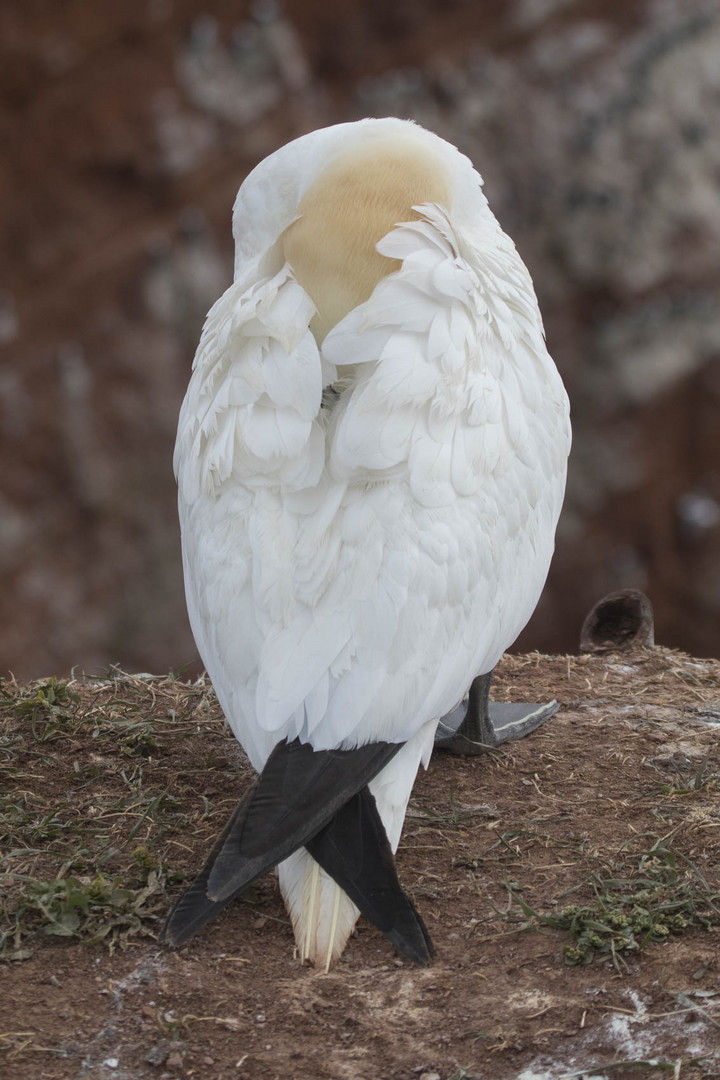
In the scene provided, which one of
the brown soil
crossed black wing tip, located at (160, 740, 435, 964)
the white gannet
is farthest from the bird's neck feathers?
the brown soil

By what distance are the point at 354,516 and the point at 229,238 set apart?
7.16 metres

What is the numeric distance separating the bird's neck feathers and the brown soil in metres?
1.49

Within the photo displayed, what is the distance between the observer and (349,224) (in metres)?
3.21

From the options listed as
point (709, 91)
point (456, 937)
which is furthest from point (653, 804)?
point (709, 91)

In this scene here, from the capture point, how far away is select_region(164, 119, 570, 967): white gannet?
260 cm

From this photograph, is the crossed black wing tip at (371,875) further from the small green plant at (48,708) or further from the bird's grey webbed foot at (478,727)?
the small green plant at (48,708)

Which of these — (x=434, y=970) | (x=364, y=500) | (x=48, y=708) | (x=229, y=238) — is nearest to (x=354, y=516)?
(x=364, y=500)

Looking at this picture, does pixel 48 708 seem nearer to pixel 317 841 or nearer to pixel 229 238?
pixel 317 841

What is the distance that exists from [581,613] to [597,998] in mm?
7600

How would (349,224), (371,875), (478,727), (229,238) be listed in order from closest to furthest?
1. (371,875)
2. (349,224)
3. (478,727)
4. (229,238)

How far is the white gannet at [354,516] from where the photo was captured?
2.60m

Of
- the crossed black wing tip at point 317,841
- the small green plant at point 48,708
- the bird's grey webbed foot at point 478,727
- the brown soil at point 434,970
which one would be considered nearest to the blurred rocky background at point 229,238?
the small green plant at point 48,708

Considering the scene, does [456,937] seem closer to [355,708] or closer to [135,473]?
[355,708]

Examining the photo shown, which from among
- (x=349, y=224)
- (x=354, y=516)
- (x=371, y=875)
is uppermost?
(x=349, y=224)
